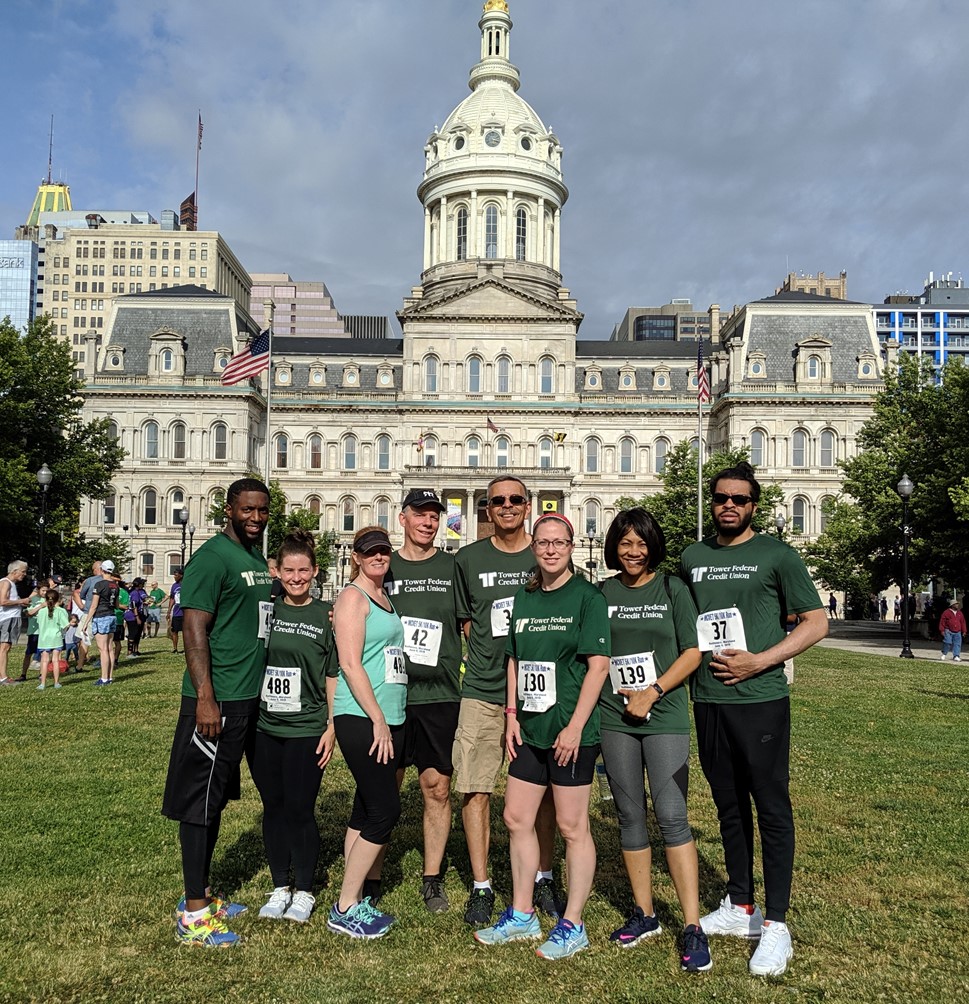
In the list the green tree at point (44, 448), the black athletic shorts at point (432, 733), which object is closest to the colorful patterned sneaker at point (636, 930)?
the black athletic shorts at point (432, 733)

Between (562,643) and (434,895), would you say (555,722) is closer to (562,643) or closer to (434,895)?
(562,643)

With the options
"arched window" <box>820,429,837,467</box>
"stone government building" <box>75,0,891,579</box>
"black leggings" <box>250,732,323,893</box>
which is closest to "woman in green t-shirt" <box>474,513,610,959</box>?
"black leggings" <box>250,732,323,893</box>

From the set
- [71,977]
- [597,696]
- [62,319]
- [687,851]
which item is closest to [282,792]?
[71,977]

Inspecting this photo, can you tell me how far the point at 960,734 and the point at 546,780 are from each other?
1044 centimetres

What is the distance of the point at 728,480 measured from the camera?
21.9 ft

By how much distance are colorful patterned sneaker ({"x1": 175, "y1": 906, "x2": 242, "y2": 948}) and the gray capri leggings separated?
2.67 metres

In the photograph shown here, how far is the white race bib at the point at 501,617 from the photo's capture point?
7.12 meters

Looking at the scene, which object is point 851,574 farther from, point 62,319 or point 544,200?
point 62,319

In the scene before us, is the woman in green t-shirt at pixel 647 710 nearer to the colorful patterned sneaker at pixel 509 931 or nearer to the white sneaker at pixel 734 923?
the white sneaker at pixel 734 923

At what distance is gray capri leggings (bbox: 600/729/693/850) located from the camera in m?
6.34

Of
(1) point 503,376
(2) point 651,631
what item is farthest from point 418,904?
(1) point 503,376

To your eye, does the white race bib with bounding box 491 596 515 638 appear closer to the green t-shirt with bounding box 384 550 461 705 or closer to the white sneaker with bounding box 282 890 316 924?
the green t-shirt with bounding box 384 550 461 705

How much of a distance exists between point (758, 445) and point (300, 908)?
62.8 meters

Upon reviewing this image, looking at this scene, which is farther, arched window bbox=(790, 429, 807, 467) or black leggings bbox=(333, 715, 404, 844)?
arched window bbox=(790, 429, 807, 467)
